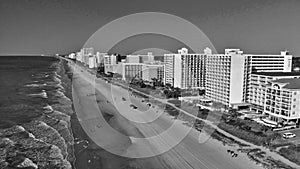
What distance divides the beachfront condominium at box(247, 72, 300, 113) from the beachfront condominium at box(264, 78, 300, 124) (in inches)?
30.6

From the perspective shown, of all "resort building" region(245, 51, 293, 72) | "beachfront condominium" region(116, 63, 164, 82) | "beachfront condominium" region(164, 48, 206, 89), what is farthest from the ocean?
"beachfront condominium" region(116, 63, 164, 82)

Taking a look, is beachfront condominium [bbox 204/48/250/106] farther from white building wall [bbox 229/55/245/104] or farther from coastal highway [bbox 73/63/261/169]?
coastal highway [bbox 73/63/261/169]

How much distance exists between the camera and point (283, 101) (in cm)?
1323

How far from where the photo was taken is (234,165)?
873 cm

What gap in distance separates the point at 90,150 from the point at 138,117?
5.48 metres

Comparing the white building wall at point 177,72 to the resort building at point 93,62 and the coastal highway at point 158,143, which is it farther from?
the resort building at point 93,62

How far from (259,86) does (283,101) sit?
98.4 inches

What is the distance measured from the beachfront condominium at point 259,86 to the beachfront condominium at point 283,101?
78cm

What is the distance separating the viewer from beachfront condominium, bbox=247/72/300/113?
49.7 ft

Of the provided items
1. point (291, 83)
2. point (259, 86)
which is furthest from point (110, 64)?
point (291, 83)

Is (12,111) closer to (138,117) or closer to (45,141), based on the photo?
(45,141)

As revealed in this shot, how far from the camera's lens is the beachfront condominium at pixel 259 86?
1514 centimetres

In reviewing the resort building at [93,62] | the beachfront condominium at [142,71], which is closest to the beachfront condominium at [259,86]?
the beachfront condominium at [142,71]

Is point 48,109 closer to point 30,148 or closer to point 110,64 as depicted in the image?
point 30,148
